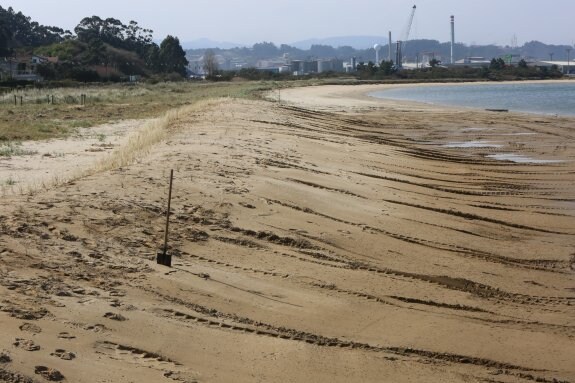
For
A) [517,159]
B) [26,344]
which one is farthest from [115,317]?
[517,159]

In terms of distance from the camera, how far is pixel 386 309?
7062 millimetres

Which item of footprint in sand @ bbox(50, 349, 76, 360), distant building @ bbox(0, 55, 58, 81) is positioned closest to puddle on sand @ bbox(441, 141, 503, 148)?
footprint in sand @ bbox(50, 349, 76, 360)

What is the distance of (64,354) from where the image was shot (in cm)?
500

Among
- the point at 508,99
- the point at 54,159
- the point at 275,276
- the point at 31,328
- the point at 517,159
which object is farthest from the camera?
the point at 508,99

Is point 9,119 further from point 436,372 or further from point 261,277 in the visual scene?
point 436,372

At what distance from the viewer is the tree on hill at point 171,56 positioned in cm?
12375

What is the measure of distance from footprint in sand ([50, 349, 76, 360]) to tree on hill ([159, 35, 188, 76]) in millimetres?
121984

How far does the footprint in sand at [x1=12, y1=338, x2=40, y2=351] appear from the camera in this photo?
194 inches

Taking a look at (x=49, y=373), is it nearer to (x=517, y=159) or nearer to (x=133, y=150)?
(x=133, y=150)

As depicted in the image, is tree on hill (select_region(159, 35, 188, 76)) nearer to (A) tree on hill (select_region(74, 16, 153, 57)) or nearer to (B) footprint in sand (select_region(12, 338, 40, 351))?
(A) tree on hill (select_region(74, 16, 153, 57))

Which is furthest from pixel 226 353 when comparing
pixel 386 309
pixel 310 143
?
pixel 310 143

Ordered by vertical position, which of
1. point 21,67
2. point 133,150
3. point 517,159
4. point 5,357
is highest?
point 21,67

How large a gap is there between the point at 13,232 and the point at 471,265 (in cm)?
534

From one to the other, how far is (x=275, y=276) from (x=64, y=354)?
9.74ft
